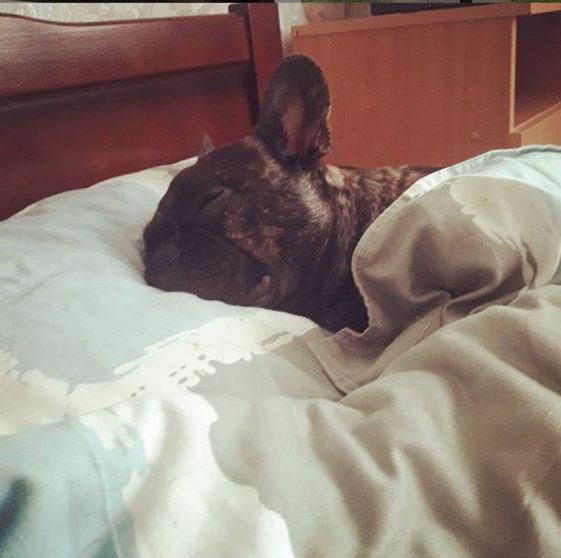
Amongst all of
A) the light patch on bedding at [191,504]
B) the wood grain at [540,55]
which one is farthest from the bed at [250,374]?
the wood grain at [540,55]

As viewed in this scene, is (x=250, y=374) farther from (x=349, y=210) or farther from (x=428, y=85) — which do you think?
(x=428, y=85)

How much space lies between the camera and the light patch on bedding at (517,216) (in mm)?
686

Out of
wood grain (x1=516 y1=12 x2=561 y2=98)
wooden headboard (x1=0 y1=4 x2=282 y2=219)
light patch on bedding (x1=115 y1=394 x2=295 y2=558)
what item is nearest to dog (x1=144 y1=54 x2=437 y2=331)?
wooden headboard (x1=0 y1=4 x2=282 y2=219)

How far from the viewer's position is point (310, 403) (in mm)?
470

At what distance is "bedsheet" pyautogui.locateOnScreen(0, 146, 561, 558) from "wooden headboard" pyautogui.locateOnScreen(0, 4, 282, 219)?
0.39 m

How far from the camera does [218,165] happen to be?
3.11 feet

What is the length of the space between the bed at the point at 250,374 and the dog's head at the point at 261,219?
0.08 metres

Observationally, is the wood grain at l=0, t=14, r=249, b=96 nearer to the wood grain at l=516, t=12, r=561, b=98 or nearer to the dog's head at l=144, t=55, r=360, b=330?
the dog's head at l=144, t=55, r=360, b=330

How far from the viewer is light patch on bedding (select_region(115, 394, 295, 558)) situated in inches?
13.4

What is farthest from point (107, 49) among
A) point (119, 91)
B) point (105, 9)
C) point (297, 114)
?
point (297, 114)

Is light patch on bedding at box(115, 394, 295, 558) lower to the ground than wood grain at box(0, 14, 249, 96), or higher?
lower

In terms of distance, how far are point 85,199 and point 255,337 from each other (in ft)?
1.48

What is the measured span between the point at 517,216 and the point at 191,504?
20.7 inches

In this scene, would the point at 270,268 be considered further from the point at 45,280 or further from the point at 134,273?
the point at 45,280
